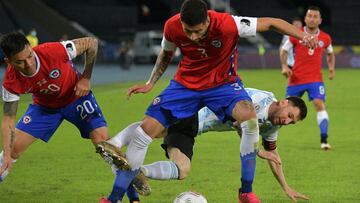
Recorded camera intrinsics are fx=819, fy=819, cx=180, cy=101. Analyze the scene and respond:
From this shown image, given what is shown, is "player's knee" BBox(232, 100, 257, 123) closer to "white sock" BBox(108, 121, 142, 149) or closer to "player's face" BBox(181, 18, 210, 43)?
"player's face" BBox(181, 18, 210, 43)

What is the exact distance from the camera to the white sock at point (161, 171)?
26.8 feet

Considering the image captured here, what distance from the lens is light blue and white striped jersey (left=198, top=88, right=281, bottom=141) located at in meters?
Answer: 8.59

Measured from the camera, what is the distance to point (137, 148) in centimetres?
788

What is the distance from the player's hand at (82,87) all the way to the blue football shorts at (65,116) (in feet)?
0.78

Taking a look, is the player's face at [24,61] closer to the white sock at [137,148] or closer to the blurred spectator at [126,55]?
the white sock at [137,148]

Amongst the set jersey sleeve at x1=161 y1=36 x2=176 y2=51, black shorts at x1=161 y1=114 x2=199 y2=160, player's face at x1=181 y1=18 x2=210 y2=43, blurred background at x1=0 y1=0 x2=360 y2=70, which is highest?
player's face at x1=181 y1=18 x2=210 y2=43

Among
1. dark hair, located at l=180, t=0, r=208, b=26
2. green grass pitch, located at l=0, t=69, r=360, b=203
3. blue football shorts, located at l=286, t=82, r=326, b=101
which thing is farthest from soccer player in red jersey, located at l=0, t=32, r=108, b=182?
blue football shorts, located at l=286, t=82, r=326, b=101

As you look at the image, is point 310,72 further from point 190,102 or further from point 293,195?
point 190,102

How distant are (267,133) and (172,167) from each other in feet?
3.89

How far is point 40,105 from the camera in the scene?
9.02 m

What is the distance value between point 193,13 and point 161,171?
5.55 ft

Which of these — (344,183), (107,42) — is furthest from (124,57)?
(344,183)

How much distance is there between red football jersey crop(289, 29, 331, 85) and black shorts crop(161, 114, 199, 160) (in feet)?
20.6

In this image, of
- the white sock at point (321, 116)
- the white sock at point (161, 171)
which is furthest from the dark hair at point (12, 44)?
the white sock at point (321, 116)
